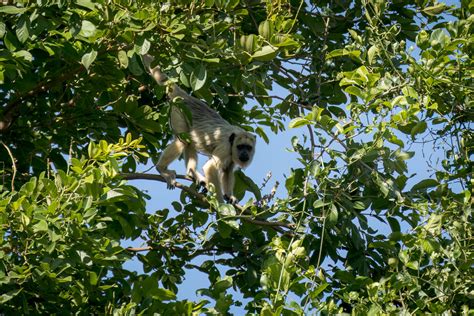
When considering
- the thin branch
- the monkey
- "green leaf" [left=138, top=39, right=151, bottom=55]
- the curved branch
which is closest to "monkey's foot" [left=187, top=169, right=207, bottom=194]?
the monkey

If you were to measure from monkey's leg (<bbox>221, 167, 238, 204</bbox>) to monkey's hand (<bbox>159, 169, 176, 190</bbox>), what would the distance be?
0.77 meters

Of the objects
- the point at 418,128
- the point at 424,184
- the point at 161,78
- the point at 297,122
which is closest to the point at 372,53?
the point at 418,128

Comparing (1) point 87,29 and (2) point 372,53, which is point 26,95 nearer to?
(1) point 87,29

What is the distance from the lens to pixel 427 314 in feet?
17.0

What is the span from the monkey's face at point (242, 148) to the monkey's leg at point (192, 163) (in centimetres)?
40

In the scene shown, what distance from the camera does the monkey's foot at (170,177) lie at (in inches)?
282

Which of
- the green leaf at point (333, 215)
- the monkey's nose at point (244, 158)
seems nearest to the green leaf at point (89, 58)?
the green leaf at point (333, 215)

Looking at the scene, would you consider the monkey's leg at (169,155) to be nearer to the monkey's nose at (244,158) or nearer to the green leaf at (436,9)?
the monkey's nose at (244,158)

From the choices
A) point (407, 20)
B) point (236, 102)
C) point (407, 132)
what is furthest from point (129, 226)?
point (407, 20)

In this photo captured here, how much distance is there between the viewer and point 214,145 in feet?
26.9

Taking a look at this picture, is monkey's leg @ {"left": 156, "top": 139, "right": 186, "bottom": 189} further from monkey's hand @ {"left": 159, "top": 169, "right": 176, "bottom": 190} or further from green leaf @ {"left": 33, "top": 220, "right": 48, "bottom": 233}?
green leaf @ {"left": 33, "top": 220, "right": 48, "bottom": 233}

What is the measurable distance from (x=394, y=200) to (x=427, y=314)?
37.9 inches

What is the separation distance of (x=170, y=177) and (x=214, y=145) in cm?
97

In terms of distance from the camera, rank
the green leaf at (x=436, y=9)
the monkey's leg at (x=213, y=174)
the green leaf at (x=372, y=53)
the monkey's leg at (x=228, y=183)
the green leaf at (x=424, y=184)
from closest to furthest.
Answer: the green leaf at (x=372, y=53) < the green leaf at (x=424, y=184) < the green leaf at (x=436, y=9) < the monkey's leg at (x=213, y=174) < the monkey's leg at (x=228, y=183)
